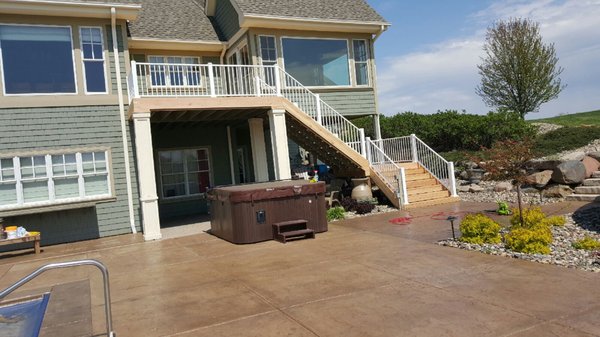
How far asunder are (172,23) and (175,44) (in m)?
1.27

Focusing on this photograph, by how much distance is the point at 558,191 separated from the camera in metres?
12.0

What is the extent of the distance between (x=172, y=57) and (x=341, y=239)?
945cm

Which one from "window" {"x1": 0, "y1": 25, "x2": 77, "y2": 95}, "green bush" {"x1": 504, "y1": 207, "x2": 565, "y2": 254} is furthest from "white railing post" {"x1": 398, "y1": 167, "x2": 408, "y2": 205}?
"window" {"x1": 0, "y1": 25, "x2": 77, "y2": 95}

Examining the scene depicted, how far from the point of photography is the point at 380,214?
11711mm

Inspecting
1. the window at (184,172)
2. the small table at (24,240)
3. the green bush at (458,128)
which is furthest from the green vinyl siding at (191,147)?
the green bush at (458,128)

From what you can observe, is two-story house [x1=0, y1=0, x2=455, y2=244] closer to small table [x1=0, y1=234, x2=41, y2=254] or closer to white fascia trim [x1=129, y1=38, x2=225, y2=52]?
white fascia trim [x1=129, y1=38, x2=225, y2=52]

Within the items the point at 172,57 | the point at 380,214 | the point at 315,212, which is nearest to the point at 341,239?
the point at 315,212

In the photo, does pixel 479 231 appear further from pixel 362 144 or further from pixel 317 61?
pixel 317 61

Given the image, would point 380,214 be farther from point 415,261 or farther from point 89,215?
point 89,215

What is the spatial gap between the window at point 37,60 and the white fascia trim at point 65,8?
0.40 metres

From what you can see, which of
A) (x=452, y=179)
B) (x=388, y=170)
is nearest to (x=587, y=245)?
(x=452, y=179)

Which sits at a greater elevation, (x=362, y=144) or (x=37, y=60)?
(x=37, y=60)

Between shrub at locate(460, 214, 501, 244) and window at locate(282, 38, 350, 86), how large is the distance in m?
8.88

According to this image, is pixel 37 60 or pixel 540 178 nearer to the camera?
pixel 37 60
